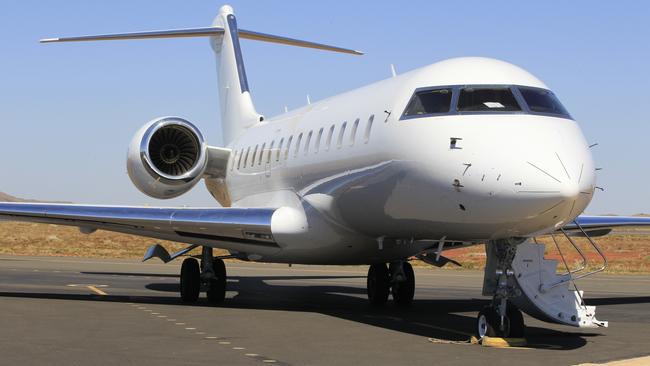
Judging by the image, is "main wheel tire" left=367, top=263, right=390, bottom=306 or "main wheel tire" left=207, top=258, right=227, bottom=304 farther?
"main wheel tire" left=367, top=263, right=390, bottom=306

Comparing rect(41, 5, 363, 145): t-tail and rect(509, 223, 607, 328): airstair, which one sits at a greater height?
rect(41, 5, 363, 145): t-tail

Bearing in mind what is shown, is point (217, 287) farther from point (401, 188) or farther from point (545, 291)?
point (545, 291)

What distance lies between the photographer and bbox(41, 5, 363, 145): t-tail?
77.6 ft

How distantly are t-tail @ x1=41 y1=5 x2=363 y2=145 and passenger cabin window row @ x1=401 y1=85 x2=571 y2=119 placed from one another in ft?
37.2

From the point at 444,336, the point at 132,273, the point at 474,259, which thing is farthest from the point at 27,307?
the point at 474,259

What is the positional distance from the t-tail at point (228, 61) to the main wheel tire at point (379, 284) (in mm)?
6588

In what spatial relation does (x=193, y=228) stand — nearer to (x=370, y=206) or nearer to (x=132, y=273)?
(x=370, y=206)

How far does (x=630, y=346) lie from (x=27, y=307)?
9.20m

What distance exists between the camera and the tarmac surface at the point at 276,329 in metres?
9.91

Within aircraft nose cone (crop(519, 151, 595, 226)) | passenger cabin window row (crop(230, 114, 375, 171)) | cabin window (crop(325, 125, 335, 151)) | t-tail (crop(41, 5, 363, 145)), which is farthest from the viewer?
t-tail (crop(41, 5, 363, 145))

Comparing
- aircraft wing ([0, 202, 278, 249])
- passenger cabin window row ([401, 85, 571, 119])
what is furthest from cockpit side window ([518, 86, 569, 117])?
aircraft wing ([0, 202, 278, 249])

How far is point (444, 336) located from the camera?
12180 millimetres

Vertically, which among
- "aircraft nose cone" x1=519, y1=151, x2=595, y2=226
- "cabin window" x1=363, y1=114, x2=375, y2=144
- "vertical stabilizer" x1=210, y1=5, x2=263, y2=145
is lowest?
"aircraft nose cone" x1=519, y1=151, x2=595, y2=226

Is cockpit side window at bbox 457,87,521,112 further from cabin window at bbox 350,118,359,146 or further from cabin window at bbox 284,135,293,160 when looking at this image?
cabin window at bbox 284,135,293,160
